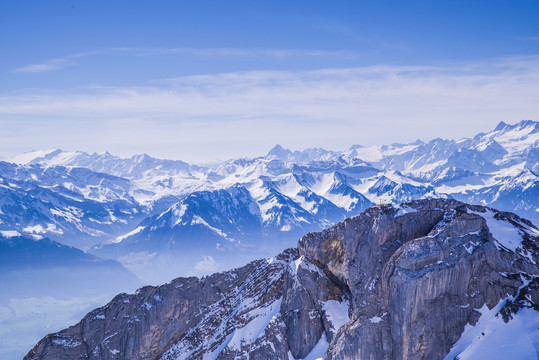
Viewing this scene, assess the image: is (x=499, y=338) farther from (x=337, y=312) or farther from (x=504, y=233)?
(x=337, y=312)

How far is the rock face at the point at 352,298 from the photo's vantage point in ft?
250

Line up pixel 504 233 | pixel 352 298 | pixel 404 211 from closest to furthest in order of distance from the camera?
pixel 504 233
pixel 404 211
pixel 352 298

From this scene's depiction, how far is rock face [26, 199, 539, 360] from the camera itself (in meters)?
76.2

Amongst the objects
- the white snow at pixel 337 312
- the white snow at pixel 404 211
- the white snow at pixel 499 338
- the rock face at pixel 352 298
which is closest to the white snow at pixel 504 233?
the rock face at pixel 352 298

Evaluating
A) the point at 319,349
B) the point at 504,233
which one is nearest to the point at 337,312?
the point at 319,349

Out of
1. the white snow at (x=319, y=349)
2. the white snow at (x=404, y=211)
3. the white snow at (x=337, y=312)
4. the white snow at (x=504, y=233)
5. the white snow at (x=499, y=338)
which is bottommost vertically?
the white snow at (x=319, y=349)

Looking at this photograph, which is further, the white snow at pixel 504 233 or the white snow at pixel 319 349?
the white snow at pixel 319 349

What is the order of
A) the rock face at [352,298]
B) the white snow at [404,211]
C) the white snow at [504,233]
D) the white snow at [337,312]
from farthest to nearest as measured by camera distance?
the white snow at [404,211]
the white snow at [337,312]
the white snow at [504,233]
the rock face at [352,298]

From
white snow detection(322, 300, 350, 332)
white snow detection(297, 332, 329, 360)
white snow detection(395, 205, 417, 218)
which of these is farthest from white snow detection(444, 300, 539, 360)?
white snow detection(297, 332, 329, 360)

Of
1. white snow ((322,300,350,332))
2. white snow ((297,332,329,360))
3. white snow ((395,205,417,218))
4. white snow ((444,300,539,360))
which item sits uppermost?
white snow ((395,205,417,218))

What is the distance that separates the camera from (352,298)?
101688mm

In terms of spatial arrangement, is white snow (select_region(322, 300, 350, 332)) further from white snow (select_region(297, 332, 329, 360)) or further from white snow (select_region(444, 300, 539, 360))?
white snow (select_region(444, 300, 539, 360))

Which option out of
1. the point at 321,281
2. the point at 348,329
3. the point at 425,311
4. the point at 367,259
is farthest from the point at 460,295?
the point at 321,281

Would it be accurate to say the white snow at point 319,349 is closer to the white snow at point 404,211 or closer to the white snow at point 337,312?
the white snow at point 337,312
